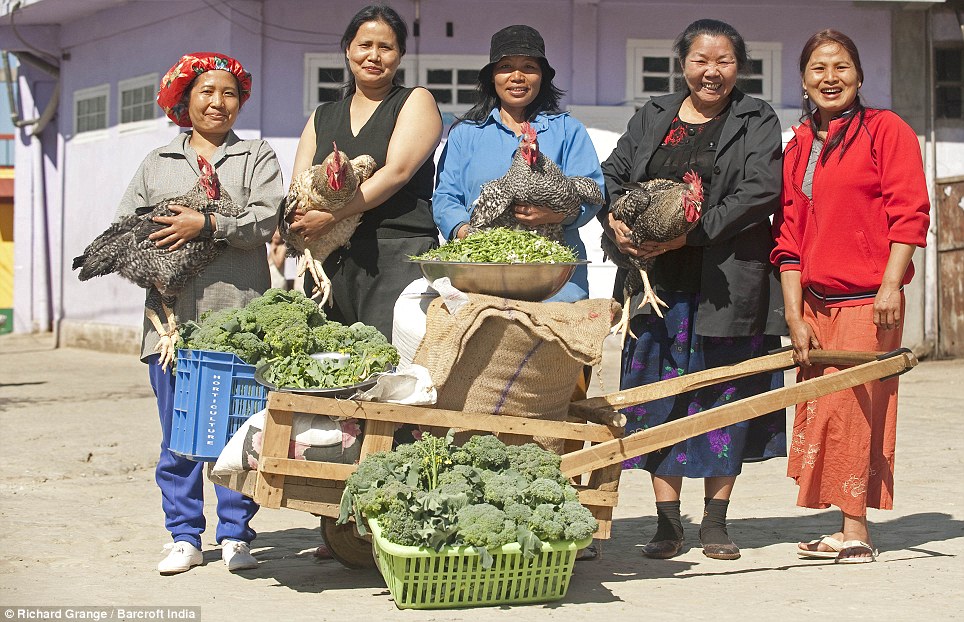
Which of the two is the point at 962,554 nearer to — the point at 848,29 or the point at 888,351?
the point at 888,351

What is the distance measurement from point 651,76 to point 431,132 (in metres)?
9.32

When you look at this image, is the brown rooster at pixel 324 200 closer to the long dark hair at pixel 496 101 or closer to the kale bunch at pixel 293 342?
the kale bunch at pixel 293 342

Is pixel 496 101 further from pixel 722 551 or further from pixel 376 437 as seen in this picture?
pixel 722 551

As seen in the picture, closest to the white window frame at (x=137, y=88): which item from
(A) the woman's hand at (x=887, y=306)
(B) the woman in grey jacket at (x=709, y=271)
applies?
(B) the woman in grey jacket at (x=709, y=271)

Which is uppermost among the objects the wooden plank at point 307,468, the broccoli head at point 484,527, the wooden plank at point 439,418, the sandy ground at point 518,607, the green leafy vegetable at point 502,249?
the green leafy vegetable at point 502,249

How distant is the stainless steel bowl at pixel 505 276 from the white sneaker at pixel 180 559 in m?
1.63

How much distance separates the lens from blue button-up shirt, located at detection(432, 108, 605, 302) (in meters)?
5.04

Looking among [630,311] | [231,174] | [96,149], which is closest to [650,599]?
[630,311]

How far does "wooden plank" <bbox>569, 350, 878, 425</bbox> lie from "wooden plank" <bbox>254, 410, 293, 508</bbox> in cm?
126

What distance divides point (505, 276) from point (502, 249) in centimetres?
11

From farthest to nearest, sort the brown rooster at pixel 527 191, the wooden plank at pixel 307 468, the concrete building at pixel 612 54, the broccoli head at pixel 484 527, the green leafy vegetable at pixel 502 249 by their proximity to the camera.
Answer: the concrete building at pixel 612 54 < the brown rooster at pixel 527 191 < the green leafy vegetable at pixel 502 249 < the wooden plank at pixel 307 468 < the broccoli head at pixel 484 527

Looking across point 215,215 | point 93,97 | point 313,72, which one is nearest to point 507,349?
point 215,215

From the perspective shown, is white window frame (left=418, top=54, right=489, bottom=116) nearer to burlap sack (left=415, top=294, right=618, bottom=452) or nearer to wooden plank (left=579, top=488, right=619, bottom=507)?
burlap sack (left=415, top=294, right=618, bottom=452)

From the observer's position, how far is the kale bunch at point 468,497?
398 centimetres
